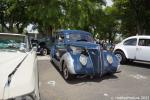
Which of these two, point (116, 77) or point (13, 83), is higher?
point (13, 83)

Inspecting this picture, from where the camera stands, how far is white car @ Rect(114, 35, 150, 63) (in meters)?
12.4

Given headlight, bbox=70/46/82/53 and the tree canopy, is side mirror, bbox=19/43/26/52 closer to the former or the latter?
headlight, bbox=70/46/82/53

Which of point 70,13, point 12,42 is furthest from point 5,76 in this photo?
point 70,13

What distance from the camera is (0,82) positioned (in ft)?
9.94

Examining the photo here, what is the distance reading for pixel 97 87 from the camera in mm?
7875

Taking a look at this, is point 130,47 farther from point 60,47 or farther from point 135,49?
point 60,47

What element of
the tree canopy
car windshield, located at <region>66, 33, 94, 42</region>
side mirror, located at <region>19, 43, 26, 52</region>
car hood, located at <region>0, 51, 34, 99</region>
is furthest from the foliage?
car hood, located at <region>0, 51, 34, 99</region>

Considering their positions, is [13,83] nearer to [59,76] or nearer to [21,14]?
[59,76]

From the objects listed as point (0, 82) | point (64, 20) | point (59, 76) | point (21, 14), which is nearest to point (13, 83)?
point (0, 82)

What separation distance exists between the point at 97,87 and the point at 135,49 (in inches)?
221

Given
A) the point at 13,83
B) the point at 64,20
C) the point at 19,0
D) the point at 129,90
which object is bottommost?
the point at 129,90

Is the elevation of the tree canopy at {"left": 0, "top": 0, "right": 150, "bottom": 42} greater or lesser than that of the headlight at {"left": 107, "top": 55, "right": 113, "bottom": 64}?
greater

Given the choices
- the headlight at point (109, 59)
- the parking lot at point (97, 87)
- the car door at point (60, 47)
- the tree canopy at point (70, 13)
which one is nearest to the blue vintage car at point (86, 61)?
the headlight at point (109, 59)

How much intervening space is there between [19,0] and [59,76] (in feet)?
69.0
